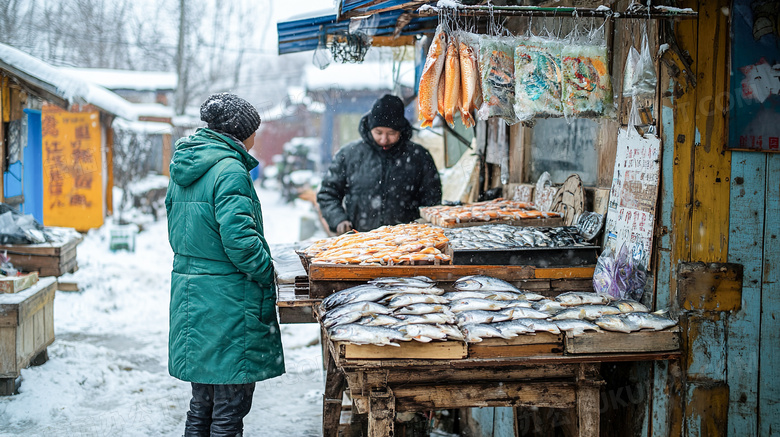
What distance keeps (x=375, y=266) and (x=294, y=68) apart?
57.5 m

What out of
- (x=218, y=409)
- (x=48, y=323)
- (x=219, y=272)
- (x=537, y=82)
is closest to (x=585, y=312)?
(x=537, y=82)

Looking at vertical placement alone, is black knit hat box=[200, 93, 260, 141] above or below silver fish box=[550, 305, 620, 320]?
above

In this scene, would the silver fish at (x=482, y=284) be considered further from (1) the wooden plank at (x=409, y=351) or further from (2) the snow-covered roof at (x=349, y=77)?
(2) the snow-covered roof at (x=349, y=77)

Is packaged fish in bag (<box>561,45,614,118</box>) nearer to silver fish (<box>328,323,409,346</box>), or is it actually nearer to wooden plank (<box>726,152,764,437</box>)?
wooden plank (<box>726,152,764,437</box>)

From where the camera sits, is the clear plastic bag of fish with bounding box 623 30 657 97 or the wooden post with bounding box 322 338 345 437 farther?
the wooden post with bounding box 322 338 345 437

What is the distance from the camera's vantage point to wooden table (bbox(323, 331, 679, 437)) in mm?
3041

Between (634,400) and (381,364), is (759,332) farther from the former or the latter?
(381,364)

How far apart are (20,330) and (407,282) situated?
4026 mm

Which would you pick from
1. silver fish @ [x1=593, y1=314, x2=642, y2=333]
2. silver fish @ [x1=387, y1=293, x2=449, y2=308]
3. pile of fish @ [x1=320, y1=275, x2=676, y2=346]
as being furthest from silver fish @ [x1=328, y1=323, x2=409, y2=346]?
silver fish @ [x1=593, y1=314, x2=642, y2=333]

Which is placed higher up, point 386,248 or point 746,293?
point 386,248

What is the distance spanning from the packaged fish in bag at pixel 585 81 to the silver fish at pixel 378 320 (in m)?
1.59

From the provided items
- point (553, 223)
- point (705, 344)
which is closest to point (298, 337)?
point (553, 223)

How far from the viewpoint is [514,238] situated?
409 centimetres

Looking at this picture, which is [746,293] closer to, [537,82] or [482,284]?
[482,284]
